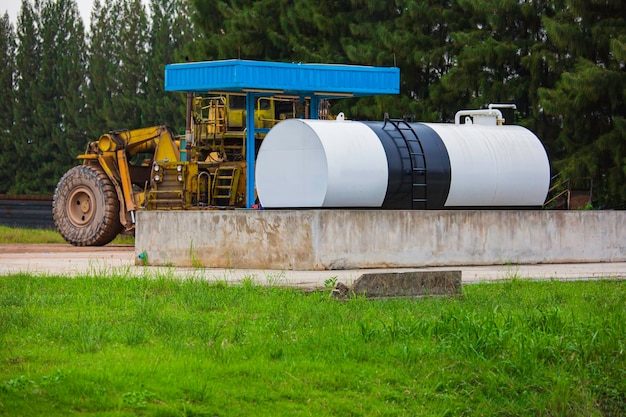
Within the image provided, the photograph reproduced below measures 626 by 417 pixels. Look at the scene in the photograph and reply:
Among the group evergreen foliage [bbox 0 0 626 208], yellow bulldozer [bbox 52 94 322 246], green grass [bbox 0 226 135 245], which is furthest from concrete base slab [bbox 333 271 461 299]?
green grass [bbox 0 226 135 245]

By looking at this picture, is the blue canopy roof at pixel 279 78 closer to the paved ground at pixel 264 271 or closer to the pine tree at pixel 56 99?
the paved ground at pixel 264 271

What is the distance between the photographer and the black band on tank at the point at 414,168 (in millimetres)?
21625

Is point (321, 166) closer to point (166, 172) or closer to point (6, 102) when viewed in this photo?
point (166, 172)

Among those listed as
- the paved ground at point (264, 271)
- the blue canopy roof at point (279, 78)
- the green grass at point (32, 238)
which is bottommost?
the green grass at point (32, 238)

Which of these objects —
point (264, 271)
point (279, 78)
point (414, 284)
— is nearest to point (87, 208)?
point (279, 78)

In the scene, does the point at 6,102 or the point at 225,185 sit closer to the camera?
the point at 225,185

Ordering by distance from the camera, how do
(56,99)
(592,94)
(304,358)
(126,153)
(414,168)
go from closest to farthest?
(304,358)
(414,168)
(592,94)
(126,153)
(56,99)

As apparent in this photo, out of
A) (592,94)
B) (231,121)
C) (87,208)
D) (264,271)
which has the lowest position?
(264,271)

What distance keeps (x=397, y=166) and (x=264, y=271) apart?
12.8 ft

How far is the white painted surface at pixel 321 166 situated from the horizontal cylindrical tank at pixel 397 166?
0.06ft

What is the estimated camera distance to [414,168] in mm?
21812

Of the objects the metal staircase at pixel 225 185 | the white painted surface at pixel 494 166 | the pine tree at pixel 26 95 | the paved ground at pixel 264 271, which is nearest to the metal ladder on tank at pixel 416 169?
the white painted surface at pixel 494 166

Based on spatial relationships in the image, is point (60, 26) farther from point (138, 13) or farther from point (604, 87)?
point (604, 87)

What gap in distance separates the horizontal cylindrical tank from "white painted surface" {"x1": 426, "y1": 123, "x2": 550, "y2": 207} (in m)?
0.02
